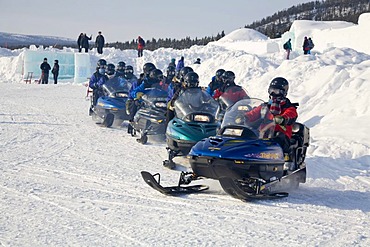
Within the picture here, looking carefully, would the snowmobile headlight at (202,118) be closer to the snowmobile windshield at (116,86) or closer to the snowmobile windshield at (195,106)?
the snowmobile windshield at (195,106)

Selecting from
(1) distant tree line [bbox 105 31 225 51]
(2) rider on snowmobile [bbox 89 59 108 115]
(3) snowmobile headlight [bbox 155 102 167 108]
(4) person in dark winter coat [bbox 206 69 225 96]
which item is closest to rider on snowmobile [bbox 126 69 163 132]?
(3) snowmobile headlight [bbox 155 102 167 108]

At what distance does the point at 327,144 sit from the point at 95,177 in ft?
15.4

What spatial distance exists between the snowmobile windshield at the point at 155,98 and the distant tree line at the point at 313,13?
59.8m

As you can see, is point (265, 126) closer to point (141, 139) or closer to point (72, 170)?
point (72, 170)

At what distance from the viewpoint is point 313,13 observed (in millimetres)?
82500

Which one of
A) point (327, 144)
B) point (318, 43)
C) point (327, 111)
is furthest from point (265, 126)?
point (318, 43)

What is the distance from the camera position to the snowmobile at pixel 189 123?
8.61 metres

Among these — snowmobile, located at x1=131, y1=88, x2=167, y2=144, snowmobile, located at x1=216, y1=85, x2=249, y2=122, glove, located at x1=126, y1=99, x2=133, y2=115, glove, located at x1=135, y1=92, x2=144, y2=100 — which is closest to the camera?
snowmobile, located at x1=216, y1=85, x2=249, y2=122

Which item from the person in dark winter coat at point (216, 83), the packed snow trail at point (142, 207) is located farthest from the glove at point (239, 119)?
the person in dark winter coat at point (216, 83)

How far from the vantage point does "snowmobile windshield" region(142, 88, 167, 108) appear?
1150 centimetres

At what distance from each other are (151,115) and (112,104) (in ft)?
8.15

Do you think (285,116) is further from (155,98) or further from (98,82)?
(98,82)

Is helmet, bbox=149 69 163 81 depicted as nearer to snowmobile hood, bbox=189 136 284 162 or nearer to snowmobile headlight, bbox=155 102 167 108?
snowmobile headlight, bbox=155 102 167 108

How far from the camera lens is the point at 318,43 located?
4131 centimetres
